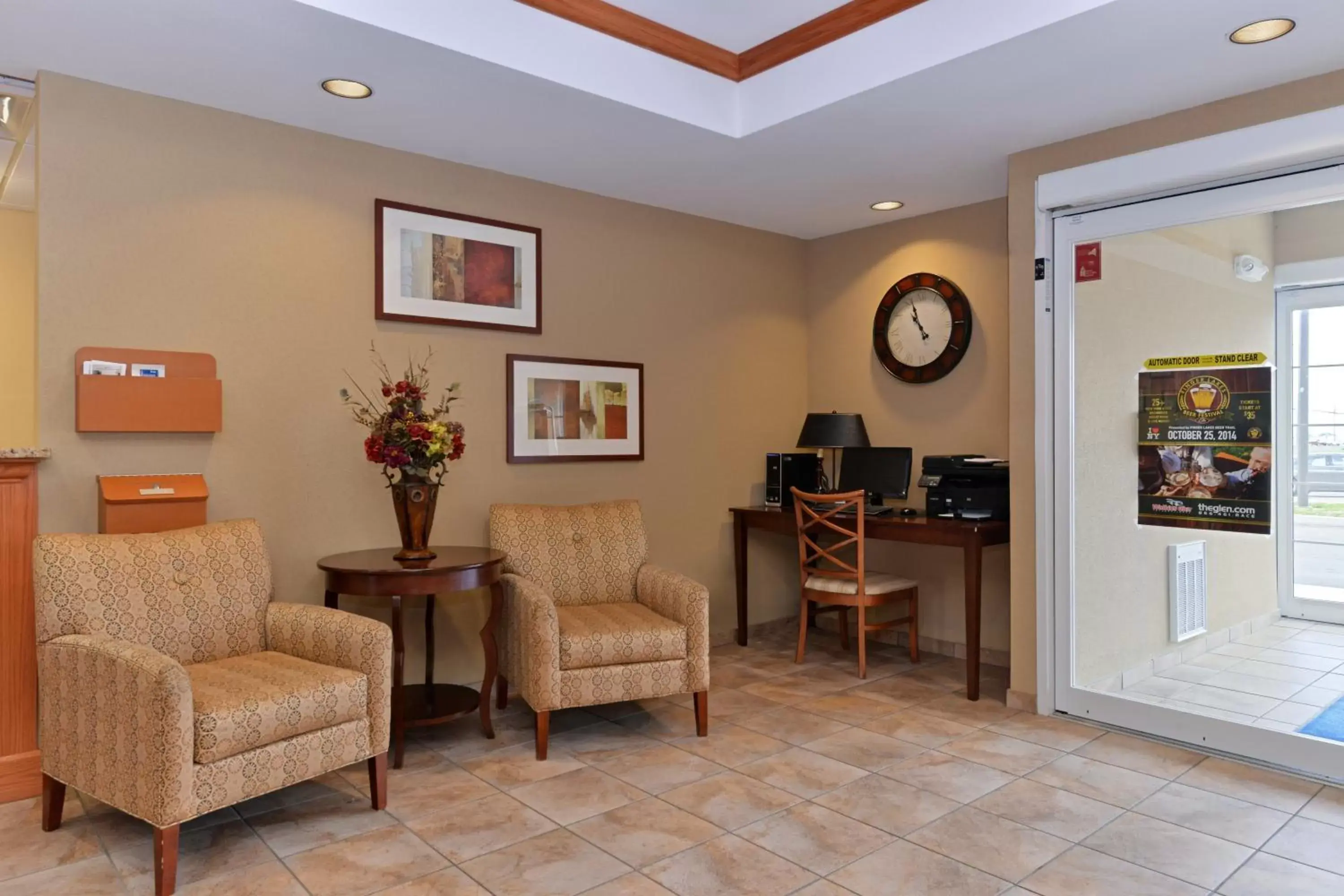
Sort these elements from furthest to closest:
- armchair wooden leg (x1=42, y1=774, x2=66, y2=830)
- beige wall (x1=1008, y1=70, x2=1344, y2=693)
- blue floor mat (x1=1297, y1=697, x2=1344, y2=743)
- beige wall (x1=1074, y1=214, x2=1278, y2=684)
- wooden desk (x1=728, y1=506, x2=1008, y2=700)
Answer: wooden desk (x1=728, y1=506, x2=1008, y2=700), beige wall (x1=1008, y1=70, x2=1344, y2=693), beige wall (x1=1074, y1=214, x2=1278, y2=684), blue floor mat (x1=1297, y1=697, x2=1344, y2=743), armchair wooden leg (x1=42, y1=774, x2=66, y2=830)

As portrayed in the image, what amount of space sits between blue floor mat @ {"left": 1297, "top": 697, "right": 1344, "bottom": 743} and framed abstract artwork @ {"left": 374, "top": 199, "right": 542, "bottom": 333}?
3443 mm

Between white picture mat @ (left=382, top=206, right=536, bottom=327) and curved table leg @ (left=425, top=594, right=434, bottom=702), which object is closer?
curved table leg @ (left=425, top=594, right=434, bottom=702)

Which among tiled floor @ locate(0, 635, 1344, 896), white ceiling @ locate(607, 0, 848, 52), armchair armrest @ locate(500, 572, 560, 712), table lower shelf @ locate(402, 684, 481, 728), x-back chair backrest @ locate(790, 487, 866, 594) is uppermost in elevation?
white ceiling @ locate(607, 0, 848, 52)

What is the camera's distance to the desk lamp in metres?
4.93

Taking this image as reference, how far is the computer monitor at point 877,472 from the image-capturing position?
4895 mm

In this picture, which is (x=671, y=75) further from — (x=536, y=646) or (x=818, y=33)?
(x=536, y=646)

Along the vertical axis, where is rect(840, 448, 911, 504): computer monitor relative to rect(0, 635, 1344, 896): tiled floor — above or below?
above

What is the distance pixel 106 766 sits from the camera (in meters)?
2.42

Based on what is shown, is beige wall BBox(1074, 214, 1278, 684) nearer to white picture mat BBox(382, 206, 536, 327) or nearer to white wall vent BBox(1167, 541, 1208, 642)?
white wall vent BBox(1167, 541, 1208, 642)

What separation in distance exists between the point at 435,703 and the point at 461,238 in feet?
6.56

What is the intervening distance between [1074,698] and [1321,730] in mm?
858

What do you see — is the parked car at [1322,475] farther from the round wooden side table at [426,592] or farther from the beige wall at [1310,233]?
the round wooden side table at [426,592]

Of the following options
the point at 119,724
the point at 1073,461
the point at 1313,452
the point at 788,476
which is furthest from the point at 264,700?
the point at 1313,452

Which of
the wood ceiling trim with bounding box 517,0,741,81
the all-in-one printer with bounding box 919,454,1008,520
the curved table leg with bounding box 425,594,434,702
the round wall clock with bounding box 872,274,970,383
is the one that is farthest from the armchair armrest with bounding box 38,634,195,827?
the round wall clock with bounding box 872,274,970,383
